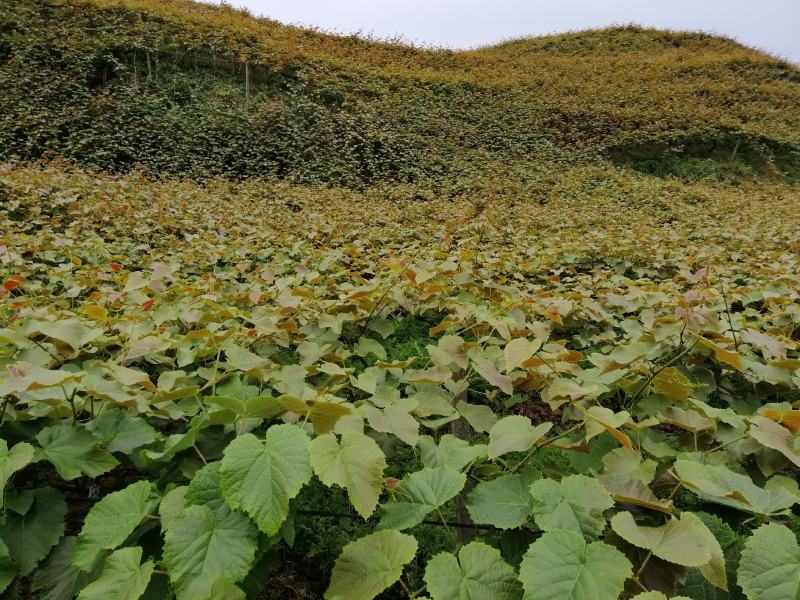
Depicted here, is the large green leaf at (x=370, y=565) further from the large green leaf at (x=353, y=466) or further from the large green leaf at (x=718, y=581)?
the large green leaf at (x=718, y=581)

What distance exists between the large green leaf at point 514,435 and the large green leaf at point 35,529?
0.90 meters

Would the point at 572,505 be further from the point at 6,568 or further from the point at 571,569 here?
the point at 6,568

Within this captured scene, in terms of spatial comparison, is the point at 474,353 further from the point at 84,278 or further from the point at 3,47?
the point at 3,47

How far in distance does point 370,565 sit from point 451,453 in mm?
368

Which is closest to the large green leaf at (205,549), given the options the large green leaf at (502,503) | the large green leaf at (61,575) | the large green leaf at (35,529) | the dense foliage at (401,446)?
the dense foliage at (401,446)

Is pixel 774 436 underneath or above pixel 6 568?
above

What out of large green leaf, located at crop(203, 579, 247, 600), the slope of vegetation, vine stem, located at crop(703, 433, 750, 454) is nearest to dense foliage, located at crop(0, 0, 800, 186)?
the slope of vegetation

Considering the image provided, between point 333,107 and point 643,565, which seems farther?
point 333,107

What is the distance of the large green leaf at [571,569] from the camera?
70 cm

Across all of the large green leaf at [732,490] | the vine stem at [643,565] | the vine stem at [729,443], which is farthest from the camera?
the vine stem at [729,443]

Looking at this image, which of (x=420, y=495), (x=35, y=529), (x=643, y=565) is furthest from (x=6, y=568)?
(x=643, y=565)

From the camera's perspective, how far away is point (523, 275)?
358 centimetres

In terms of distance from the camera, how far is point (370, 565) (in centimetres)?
82

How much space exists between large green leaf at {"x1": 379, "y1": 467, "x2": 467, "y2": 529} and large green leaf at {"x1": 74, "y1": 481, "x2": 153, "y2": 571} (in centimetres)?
46
